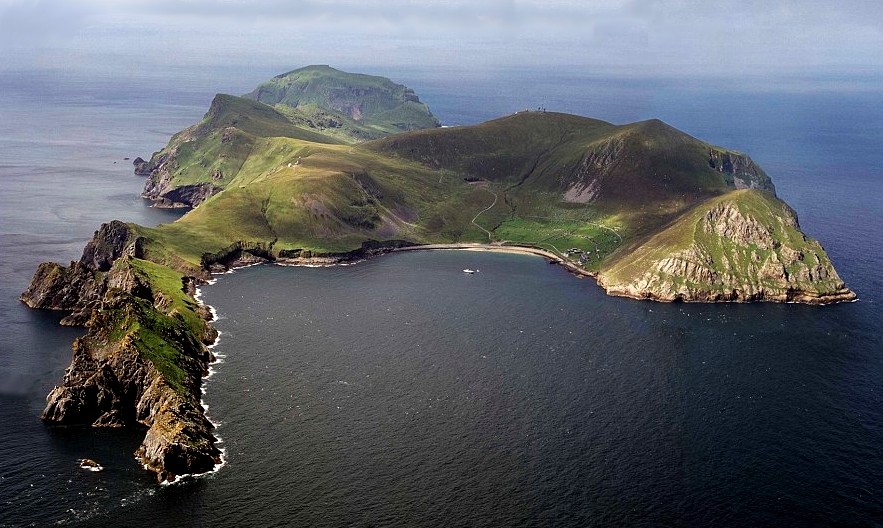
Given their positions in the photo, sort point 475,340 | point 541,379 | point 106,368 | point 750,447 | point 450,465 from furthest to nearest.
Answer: point 475,340 → point 541,379 → point 106,368 → point 750,447 → point 450,465

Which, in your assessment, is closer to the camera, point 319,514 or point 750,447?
point 319,514

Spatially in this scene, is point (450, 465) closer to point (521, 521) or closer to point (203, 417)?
point (521, 521)

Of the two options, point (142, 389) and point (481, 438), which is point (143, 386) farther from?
point (481, 438)

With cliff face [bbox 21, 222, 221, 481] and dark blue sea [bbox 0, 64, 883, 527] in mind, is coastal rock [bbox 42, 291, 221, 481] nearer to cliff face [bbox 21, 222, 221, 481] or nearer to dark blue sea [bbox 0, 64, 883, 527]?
cliff face [bbox 21, 222, 221, 481]

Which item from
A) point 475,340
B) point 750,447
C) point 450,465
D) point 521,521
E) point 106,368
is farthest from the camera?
point 475,340

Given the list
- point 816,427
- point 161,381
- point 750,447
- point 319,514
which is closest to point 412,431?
point 319,514

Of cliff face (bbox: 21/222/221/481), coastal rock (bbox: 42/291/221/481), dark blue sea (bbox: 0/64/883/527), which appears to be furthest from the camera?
cliff face (bbox: 21/222/221/481)

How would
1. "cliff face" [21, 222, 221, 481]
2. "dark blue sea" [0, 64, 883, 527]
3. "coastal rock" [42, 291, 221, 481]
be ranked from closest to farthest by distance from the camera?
"dark blue sea" [0, 64, 883, 527] → "coastal rock" [42, 291, 221, 481] → "cliff face" [21, 222, 221, 481]

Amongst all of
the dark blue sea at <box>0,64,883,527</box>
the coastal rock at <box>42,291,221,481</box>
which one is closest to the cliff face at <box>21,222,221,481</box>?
the coastal rock at <box>42,291,221,481</box>

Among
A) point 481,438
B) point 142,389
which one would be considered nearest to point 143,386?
point 142,389

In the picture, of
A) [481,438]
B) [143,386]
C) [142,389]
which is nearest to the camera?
[481,438]

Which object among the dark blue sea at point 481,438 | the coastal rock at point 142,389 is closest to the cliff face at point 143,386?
the coastal rock at point 142,389
